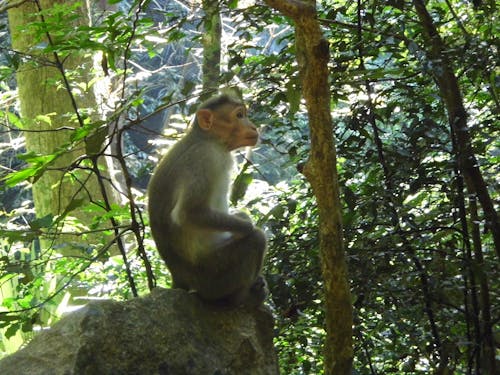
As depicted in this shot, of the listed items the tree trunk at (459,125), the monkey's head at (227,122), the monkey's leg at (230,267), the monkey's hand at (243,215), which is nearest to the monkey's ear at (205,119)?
the monkey's head at (227,122)

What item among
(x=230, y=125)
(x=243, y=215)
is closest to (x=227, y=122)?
(x=230, y=125)

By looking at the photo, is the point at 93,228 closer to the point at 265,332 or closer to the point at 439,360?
the point at 265,332

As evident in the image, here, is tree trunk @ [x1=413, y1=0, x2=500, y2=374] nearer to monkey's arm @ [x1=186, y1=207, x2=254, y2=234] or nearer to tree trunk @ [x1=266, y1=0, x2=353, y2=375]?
tree trunk @ [x1=266, y1=0, x2=353, y2=375]

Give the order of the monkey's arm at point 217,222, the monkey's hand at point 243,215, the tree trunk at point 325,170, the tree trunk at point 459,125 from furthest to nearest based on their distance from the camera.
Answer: the monkey's hand at point 243,215, the monkey's arm at point 217,222, the tree trunk at point 459,125, the tree trunk at point 325,170

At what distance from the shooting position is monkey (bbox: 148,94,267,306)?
10.8ft

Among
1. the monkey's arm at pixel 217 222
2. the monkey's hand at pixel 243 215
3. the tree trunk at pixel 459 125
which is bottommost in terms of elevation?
the monkey's arm at pixel 217 222

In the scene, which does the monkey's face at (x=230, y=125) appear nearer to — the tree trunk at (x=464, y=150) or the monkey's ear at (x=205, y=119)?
the monkey's ear at (x=205, y=119)

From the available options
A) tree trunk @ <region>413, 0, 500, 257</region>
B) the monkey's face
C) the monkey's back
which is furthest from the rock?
tree trunk @ <region>413, 0, 500, 257</region>

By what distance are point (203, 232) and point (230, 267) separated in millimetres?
223

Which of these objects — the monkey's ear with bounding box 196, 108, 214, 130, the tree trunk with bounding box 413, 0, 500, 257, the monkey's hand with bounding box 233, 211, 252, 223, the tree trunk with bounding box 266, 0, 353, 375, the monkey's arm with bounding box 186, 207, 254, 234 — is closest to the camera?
the tree trunk with bounding box 266, 0, 353, 375

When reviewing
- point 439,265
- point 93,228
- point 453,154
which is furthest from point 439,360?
point 93,228

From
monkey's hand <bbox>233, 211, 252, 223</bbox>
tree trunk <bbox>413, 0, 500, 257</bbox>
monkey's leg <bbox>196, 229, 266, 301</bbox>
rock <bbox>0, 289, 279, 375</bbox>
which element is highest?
tree trunk <bbox>413, 0, 500, 257</bbox>

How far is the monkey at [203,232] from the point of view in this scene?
3.30 metres

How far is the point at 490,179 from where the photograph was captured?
3.38 meters
